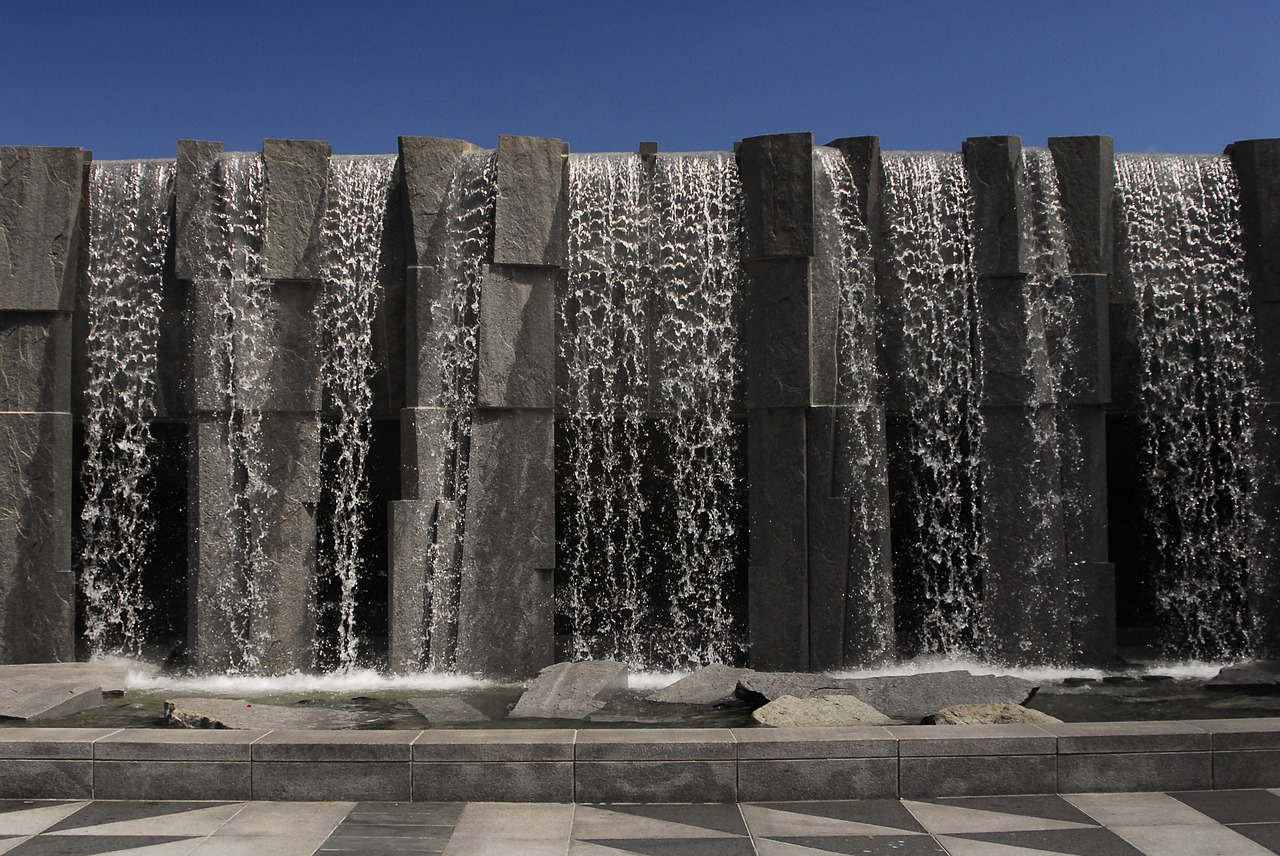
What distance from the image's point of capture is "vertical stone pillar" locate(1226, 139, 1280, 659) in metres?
9.37

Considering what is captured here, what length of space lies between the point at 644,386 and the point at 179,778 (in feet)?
16.8

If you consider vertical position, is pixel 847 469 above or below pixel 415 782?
above

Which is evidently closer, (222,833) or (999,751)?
(222,833)

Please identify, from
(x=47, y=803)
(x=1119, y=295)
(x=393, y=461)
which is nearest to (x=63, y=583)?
(x=393, y=461)

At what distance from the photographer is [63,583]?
9.32m

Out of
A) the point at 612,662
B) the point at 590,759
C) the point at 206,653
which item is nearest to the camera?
the point at 590,759

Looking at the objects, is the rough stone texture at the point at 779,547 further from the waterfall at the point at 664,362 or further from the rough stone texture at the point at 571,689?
the rough stone texture at the point at 571,689

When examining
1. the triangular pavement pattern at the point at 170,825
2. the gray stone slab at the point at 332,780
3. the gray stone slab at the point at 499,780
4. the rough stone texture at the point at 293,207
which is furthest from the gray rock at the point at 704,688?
the rough stone texture at the point at 293,207

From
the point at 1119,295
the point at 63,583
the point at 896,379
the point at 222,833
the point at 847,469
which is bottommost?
the point at 222,833

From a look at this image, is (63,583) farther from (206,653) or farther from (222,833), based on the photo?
(222,833)

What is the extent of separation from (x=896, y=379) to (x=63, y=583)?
698 cm

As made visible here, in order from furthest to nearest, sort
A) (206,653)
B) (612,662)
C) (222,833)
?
(206,653)
(612,662)
(222,833)

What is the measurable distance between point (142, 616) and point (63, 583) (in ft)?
4.47

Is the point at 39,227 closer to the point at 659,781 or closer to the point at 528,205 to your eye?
the point at 528,205
